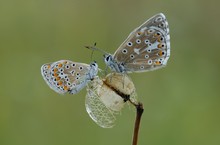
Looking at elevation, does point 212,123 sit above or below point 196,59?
below

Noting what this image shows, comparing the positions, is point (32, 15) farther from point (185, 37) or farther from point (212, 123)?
point (212, 123)

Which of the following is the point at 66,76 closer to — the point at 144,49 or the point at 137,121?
the point at 144,49

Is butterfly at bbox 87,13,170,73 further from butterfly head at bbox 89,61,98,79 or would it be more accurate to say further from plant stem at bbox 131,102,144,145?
plant stem at bbox 131,102,144,145

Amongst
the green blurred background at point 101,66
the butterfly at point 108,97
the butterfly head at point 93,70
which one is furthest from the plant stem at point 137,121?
the green blurred background at point 101,66

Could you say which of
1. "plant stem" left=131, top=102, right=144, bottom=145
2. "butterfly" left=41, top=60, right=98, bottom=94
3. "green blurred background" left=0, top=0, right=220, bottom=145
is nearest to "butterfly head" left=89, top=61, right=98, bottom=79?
"butterfly" left=41, top=60, right=98, bottom=94

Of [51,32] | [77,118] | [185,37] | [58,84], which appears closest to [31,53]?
[51,32]
